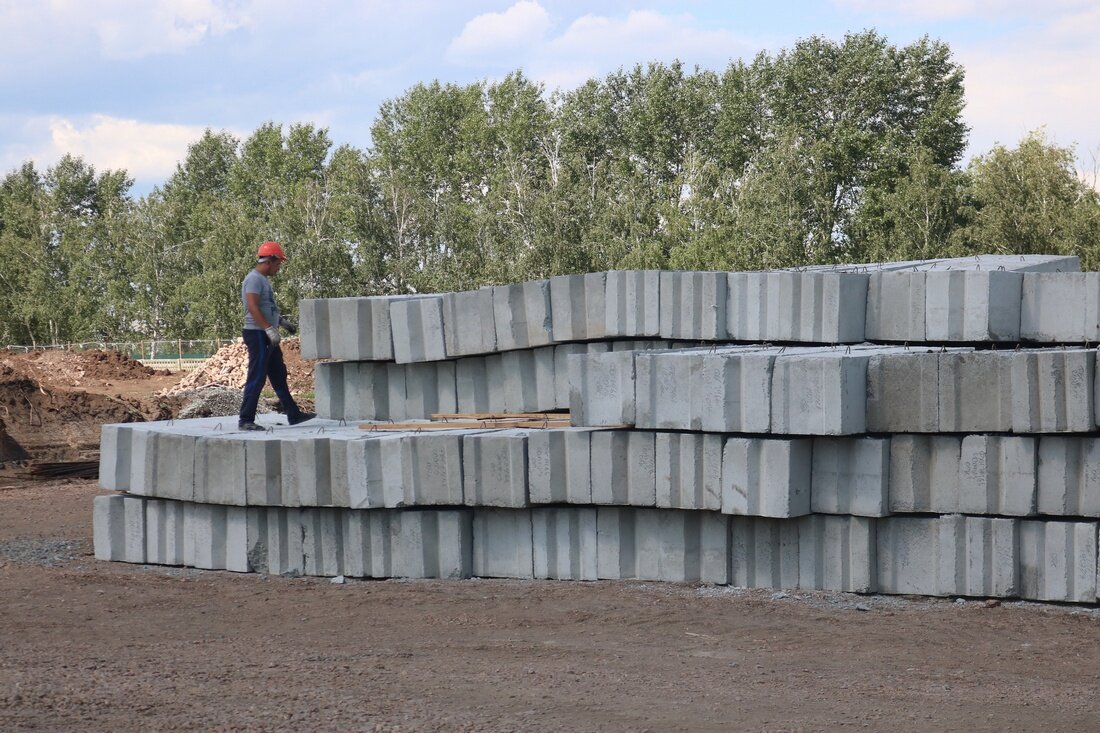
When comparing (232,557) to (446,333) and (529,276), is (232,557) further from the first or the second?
(529,276)

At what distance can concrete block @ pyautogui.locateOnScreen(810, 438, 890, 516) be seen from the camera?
7.96 m

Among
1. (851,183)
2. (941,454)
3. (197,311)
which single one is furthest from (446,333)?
(197,311)

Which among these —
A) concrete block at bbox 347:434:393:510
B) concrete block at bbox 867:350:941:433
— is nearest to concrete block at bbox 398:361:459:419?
concrete block at bbox 347:434:393:510

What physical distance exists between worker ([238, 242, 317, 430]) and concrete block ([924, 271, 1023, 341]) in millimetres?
5196

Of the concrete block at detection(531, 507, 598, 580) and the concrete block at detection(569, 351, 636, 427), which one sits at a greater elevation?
the concrete block at detection(569, 351, 636, 427)

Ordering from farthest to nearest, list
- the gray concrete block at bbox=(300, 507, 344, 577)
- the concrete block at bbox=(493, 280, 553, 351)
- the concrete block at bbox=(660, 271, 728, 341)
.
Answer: the concrete block at bbox=(493, 280, 553, 351), the gray concrete block at bbox=(300, 507, 344, 577), the concrete block at bbox=(660, 271, 728, 341)

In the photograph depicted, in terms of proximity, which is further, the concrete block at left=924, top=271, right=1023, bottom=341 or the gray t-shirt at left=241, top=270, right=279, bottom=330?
the gray t-shirt at left=241, top=270, right=279, bottom=330

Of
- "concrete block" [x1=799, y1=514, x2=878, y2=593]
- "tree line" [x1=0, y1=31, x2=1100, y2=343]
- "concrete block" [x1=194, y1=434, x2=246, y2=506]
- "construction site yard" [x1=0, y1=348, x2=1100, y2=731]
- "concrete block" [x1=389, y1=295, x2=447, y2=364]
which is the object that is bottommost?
"construction site yard" [x1=0, y1=348, x2=1100, y2=731]

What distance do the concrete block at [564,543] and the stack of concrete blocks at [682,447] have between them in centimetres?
2

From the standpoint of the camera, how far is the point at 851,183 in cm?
4328

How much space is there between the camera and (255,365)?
9969 mm

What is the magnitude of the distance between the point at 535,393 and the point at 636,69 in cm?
4441

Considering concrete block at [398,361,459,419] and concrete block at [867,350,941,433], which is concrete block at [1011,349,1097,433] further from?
concrete block at [398,361,459,419]

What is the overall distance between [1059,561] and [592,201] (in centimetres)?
3574
